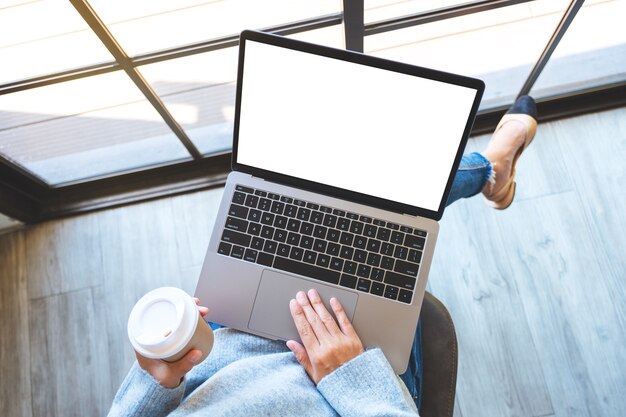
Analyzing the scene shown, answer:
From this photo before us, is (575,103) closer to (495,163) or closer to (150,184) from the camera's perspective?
(495,163)

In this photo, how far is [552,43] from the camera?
120 centimetres

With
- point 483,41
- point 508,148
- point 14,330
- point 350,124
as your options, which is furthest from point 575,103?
point 14,330

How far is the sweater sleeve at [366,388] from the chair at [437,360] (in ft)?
0.28

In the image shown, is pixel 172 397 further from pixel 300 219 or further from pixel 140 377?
pixel 300 219

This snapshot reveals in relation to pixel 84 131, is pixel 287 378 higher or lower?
lower

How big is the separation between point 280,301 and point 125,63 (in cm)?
57

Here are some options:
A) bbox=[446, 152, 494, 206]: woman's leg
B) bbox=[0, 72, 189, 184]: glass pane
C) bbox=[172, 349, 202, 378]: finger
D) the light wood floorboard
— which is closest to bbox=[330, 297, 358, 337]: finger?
bbox=[172, 349, 202, 378]: finger

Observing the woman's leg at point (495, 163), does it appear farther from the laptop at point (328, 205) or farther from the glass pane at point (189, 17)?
the glass pane at point (189, 17)

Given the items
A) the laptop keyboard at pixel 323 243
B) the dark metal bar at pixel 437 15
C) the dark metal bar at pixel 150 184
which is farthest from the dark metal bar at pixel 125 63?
the dark metal bar at pixel 437 15

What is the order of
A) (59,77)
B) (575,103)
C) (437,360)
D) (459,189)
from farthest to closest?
(575,103) → (459,189) → (59,77) → (437,360)

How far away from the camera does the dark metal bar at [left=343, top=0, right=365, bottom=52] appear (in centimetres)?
97

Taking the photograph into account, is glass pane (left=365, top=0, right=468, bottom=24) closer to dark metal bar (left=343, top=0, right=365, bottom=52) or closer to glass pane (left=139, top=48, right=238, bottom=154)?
dark metal bar (left=343, top=0, right=365, bottom=52)

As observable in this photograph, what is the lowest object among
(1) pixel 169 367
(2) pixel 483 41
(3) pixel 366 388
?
(3) pixel 366 388

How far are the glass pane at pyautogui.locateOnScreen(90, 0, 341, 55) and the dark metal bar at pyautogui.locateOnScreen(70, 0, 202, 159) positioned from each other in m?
0.02
